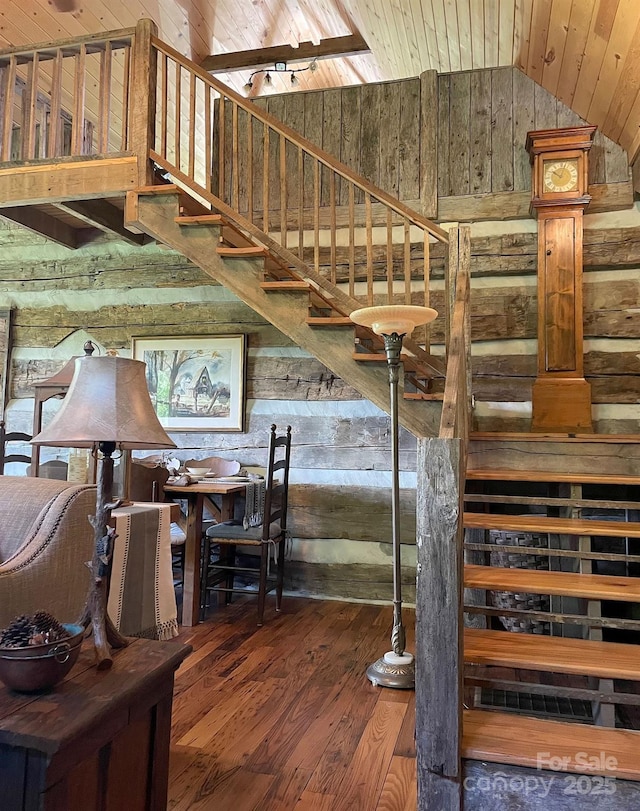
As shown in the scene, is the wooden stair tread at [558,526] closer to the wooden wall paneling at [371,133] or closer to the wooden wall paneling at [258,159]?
the wooden wall paneling at [371,133]

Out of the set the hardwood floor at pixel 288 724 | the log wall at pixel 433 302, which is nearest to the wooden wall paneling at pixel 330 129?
the log wall at pixel 433 302

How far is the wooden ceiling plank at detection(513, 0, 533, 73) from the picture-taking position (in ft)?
11.0

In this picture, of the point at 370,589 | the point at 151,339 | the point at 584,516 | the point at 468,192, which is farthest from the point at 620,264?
the point at 151,339

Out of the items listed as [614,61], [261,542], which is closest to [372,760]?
[261,542]

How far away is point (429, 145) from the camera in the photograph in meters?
4.28

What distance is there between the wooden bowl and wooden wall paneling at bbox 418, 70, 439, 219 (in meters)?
3.79

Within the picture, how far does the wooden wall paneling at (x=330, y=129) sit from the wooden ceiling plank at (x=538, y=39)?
138 centimetres

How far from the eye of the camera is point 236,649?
312 centimetres

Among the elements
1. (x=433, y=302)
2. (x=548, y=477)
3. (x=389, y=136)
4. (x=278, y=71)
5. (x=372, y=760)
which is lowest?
(x=372, y=760)

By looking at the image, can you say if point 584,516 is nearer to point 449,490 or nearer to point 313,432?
point 449,490

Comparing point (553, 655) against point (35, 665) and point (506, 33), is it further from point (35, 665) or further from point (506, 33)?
point (506, 33)


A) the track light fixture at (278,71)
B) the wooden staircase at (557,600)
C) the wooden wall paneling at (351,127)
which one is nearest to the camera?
the wooden staircase at (557,600)

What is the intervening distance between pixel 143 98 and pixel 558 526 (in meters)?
3.14

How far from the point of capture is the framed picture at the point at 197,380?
4516mm
